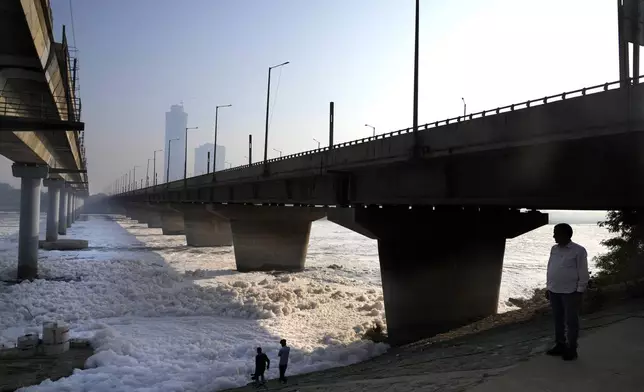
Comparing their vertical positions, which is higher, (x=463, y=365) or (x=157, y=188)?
(x=157, y=188)

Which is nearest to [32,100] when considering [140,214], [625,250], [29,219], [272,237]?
[29,219]

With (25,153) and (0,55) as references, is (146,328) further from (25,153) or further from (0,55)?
(25,153)

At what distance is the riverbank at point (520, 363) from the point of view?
5.85m

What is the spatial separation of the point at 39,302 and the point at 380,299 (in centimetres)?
1832

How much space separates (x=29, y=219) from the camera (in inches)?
1260

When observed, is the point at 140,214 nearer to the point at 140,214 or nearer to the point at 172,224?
the point at 140,214

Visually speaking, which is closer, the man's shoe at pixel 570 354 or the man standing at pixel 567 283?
the man standing at pixel 567 283

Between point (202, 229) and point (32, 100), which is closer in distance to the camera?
point (32, 100)

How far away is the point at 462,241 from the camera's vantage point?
63.8 feet

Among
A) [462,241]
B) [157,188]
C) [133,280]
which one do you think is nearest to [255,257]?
[133,280]

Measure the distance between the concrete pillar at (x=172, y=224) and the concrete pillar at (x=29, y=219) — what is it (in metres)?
53.4

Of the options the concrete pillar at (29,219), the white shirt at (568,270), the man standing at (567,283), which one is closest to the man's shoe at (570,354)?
the man standing at (567,283)

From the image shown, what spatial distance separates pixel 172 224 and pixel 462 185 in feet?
260

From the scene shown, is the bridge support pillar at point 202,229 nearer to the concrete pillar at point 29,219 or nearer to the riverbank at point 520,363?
the concrete pillar at point 29,219
